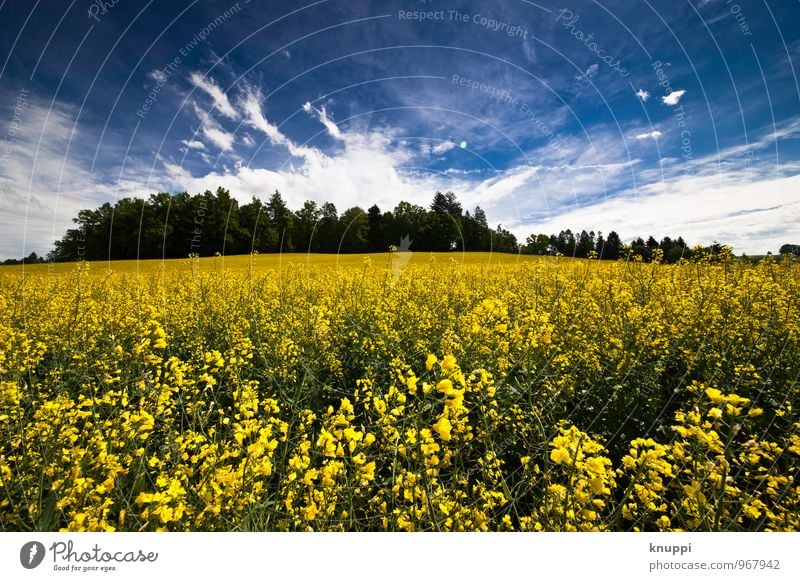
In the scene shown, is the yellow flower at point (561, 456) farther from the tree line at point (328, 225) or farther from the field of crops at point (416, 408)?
the tree line at point (328, 225)

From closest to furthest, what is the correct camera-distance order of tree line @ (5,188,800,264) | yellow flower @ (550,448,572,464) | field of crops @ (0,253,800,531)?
yellow flower @ (550,448,572,464) < field of crops @ (0,253,800,531) < tree line @ (5,188,800,264)

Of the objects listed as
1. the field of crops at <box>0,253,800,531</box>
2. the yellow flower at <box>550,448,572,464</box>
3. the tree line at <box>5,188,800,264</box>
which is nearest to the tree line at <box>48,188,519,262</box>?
the tree line at <box>5,188,800,264</box>

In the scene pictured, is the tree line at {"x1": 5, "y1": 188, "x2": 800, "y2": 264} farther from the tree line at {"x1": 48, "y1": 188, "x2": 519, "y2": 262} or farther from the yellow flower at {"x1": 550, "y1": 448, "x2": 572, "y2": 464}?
the yellow flower at {"x1": 550, "y1": 448, "x2": 572, "y2": 464}

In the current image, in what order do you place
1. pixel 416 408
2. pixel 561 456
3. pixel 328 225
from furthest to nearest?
pixel 328 225 → pixel 416 408 → pixel 561 456

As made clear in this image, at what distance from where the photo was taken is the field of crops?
6.57ft

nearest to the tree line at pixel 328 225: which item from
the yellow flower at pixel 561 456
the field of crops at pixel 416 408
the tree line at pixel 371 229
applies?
the tree line at pixel 371 229

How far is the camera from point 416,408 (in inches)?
103

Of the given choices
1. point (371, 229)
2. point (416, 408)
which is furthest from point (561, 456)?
point (371, 229)

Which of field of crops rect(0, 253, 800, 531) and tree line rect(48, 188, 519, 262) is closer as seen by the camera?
field of crops rect(0, 253, 800, 531)

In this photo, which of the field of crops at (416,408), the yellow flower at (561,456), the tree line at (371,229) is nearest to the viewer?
the yellow flower at (561,456)

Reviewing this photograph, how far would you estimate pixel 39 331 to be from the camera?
6.04 meters

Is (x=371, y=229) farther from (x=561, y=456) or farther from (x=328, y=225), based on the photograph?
(x=561, y=456)

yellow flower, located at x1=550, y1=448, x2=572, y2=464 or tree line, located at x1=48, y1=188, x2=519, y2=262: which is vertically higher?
tree line, located at x1=48, y1=188, x2=519, y2=262

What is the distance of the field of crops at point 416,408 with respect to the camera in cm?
200
